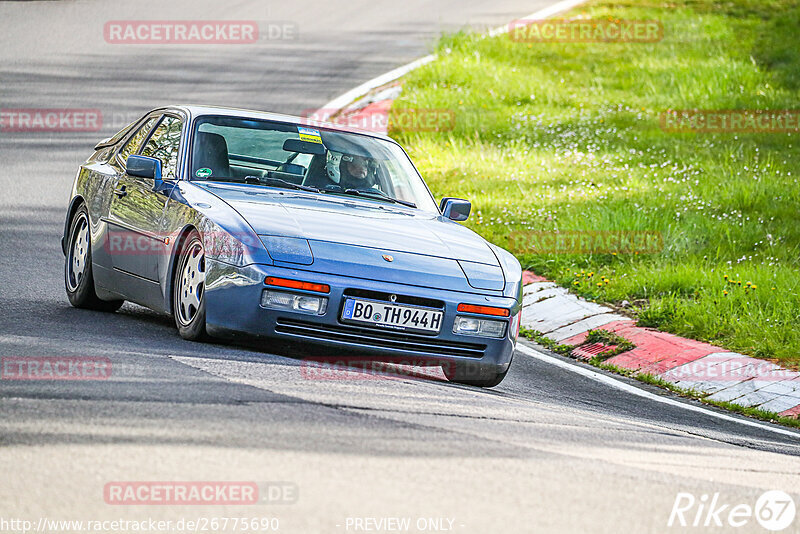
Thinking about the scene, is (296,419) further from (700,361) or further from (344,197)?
(700,361)

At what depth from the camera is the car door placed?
7.28m

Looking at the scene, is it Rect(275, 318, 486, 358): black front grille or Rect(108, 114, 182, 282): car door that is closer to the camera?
Rect(275, 318, 486, 358): black front grille

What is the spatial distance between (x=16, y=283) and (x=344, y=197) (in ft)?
10.1

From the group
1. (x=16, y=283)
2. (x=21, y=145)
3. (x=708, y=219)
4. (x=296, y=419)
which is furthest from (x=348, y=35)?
(x=296, y=419)

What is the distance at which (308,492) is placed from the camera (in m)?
4.12

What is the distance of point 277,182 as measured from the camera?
7496 millimetres

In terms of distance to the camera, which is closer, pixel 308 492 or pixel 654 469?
pixel 308 492

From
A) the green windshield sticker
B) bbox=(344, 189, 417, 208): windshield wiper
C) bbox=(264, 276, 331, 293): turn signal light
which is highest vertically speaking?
the green windshield sticker

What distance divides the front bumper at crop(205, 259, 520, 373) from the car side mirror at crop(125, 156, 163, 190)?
1.28m
